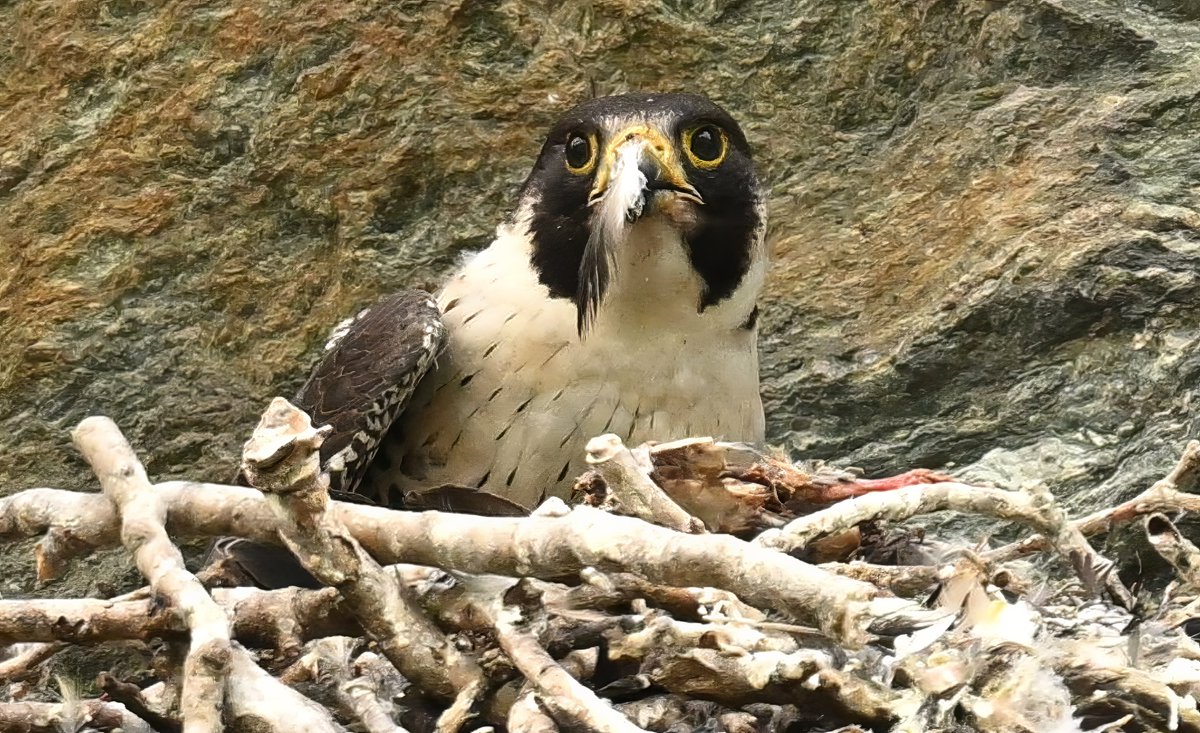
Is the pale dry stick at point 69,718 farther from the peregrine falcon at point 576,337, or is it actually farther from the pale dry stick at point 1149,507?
the pale dry stick at point 1149,507

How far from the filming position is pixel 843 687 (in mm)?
2555

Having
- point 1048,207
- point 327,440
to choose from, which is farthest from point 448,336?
point 1048,207

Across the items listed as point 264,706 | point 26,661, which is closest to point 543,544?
point 264,706

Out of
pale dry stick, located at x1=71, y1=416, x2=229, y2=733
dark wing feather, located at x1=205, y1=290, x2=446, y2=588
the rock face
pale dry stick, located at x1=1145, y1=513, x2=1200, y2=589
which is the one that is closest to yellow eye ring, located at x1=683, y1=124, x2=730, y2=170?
dark wing feather, located at x1=205, y1=290, x2=446, y2=588

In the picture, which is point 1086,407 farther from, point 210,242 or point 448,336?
point 210,242

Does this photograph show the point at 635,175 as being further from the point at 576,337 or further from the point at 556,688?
the point at 556,688

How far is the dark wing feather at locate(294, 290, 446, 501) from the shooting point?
3.69 metres

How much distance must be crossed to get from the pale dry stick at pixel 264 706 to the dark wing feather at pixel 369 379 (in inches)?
45.5

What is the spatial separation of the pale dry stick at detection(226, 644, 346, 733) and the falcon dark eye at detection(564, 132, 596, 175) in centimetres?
158

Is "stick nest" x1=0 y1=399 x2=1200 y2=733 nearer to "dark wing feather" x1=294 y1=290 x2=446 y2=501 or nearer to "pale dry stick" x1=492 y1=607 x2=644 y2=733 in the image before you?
"pale dry stick" x1=492 y1=607 x2=644 y2=733

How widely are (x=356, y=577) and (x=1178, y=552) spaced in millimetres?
1355

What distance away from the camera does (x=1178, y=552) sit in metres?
3.06

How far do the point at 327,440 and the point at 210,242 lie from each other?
1078 mm

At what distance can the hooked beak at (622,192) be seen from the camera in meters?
3.59
